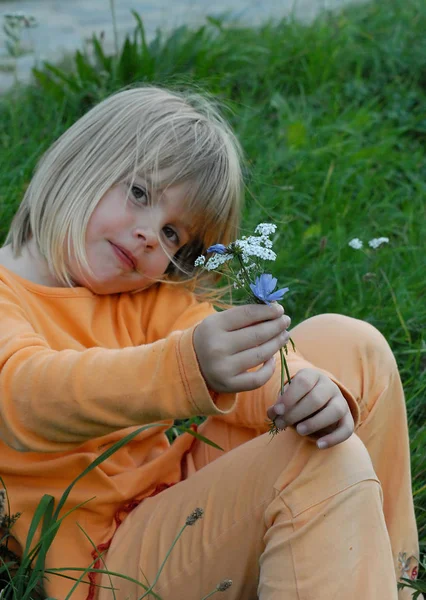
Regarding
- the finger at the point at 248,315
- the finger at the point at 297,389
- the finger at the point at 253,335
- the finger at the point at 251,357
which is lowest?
the finger at the point at 297,389

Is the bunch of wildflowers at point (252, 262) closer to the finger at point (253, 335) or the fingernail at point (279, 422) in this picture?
the finger at point (253, 335)

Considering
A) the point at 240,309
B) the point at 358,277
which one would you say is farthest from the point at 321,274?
the point at 240,309

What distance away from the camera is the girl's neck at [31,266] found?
184 cm

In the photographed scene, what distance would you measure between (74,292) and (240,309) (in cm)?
57

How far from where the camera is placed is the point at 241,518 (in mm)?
1637

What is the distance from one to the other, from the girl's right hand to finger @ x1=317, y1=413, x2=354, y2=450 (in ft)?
0.63

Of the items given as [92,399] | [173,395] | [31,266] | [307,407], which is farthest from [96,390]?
[31,266]

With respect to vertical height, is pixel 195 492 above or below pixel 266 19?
below

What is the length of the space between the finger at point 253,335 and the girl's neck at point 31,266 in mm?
600

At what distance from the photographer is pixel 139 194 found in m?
1.86

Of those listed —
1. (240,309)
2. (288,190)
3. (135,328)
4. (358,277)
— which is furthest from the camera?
(288,190)

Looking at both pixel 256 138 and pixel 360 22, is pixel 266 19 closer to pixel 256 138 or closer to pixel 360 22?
pixel 360 22

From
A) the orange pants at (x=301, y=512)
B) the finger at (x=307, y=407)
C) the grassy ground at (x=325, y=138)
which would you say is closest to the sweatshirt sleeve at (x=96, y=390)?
the finger at (x=307, y=407)

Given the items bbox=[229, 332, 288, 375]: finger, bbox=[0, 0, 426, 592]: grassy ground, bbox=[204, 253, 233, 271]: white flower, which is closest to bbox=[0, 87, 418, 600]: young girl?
bbox=[229, 332, 288, 375]: finger
